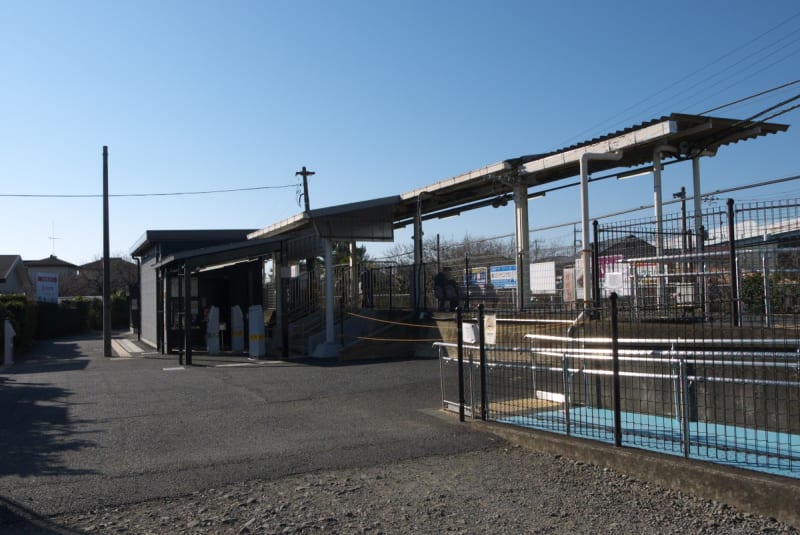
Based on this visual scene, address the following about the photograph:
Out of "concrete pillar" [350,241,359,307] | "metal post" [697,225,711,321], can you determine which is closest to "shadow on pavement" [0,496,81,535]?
"metal post" [697,225,711,321]

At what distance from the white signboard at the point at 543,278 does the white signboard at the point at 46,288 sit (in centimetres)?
3282

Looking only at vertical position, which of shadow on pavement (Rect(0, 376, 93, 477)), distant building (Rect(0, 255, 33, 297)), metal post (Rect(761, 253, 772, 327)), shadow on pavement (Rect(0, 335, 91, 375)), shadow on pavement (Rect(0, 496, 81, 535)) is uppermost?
distant building (Rect(0, 255, 33, 297))

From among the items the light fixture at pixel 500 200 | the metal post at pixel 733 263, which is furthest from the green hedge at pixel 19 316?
the metal post at pixel 733 263

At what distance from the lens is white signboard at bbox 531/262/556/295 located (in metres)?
15.3

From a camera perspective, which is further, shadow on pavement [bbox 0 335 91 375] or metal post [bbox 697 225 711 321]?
shadow on pavement [bbox 0 335 91 375]

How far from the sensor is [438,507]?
5648 millimetres

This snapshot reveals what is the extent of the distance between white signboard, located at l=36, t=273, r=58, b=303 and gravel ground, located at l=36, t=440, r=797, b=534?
38.0 metres

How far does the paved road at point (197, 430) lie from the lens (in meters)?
6.46

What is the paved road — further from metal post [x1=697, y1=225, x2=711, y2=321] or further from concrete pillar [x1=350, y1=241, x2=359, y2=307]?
concrete pillar [x1=350, y1=241, x2=359, y2=307]

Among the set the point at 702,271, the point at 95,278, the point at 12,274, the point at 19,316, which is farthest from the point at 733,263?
the point at 95,278

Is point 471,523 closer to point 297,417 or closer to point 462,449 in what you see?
point 462,449

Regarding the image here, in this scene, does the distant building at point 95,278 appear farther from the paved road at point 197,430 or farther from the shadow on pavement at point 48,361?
the paved road at point 197,430

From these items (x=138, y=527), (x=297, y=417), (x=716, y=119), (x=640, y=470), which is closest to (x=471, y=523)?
(x=640, y=470)

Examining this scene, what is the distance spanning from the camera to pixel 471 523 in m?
5.29
